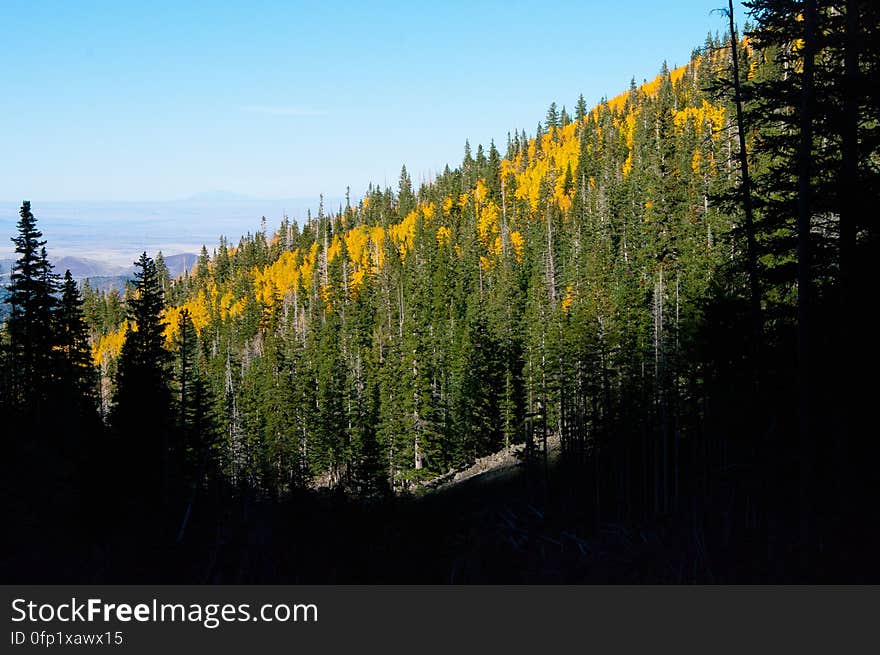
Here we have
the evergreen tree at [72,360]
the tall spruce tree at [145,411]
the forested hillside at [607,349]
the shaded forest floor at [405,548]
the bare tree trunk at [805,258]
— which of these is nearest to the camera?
the shaded forest floor at [405,548]

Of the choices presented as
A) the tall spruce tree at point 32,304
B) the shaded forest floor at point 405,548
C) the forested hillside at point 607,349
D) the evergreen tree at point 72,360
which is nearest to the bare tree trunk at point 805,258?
the forested hillside at point 607,349

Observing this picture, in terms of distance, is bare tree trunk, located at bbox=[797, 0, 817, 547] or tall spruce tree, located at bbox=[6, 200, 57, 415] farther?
tall spruce tree, located at bbox=[6, 200, 57, 415]

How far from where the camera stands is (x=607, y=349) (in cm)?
3588

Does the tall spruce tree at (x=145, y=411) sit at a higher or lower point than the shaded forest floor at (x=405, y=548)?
higher

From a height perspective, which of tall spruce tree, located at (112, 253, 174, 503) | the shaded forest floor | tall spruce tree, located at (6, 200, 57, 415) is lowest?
the shaded forest floor

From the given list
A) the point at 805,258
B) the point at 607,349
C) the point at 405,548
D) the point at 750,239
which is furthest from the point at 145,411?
the point at 805,258

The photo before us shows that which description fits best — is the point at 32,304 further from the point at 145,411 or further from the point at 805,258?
the point at 805,258

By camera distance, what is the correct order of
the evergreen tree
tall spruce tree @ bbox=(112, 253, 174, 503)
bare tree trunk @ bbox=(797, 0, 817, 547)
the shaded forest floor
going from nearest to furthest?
the shaded forest floor
bare tree trunk @ bbox=(797, 0, 817, 547)
tall spruce tree @ bbox=(112, 253, 174, 503)
the evergreen tree

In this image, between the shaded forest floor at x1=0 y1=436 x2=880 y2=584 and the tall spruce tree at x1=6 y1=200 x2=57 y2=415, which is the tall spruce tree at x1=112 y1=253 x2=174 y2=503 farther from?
the shaded forest floor at x1=0 y1=436 x2=880 y2=584

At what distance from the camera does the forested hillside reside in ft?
44.8

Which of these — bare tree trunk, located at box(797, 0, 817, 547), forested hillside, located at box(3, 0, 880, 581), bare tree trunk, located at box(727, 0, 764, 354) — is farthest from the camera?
bare tree trunk, located at box(727, 0, 764, 354)

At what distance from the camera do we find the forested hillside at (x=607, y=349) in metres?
13.7

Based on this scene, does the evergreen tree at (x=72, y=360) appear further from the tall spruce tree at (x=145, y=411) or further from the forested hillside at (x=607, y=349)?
the tall spruce tree at (x=145, y=411)

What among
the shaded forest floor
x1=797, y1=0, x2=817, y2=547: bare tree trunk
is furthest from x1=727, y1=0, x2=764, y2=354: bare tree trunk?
the shaded forest floor
